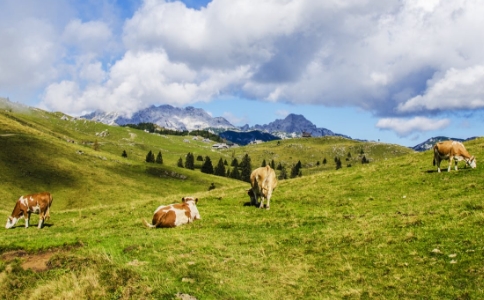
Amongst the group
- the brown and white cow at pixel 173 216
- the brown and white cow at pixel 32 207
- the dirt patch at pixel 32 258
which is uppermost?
the brown and white cow at pixel 173 216

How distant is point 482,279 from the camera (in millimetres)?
9594

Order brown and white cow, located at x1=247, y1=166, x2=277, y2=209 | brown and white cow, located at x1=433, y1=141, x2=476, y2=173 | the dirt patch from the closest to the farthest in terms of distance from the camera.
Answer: the dirt patch < brown and white cow, located at x1=247, y1=166, x2=277, y2=209 < brown and white cow, located at x1=433, y1=141, x2=476, y2=173

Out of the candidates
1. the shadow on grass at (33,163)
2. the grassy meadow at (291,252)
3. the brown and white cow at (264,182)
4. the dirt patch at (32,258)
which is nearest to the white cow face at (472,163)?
the grassy meadow at (291,252)

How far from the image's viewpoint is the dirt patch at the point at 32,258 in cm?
1495

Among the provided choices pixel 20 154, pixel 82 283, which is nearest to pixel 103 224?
pixel 82 283

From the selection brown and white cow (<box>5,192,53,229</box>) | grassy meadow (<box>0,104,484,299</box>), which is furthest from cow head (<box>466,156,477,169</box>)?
brown and white cow (<box>5,192,53,229</box>)

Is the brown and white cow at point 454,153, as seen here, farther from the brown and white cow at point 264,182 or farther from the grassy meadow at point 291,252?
the brown and white cow at point 264,182

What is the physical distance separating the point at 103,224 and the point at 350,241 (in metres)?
18.0

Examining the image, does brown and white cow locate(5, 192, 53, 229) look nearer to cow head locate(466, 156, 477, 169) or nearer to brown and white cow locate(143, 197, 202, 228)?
brown and white cow locate(143, 197, 202, 228)

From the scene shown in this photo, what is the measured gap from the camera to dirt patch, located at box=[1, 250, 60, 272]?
49.0 feet

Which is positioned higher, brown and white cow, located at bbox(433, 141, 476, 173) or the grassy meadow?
brown and white cow, located at bbox(433, 141, 476, 173)

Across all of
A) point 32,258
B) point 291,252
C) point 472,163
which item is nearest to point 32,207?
point 32,258

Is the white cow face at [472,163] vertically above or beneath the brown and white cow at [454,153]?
beneath

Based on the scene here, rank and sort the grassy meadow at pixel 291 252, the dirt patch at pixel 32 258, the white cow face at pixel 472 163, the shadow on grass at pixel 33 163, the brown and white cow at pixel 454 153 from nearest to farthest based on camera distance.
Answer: the grassy meadow at pixel 291 252, the dirt patch at pixel 32 258, the white cow face at pixel 472 163, the brown and white cow at pixel 454 153, the shadow on grass at pixel 33 163
